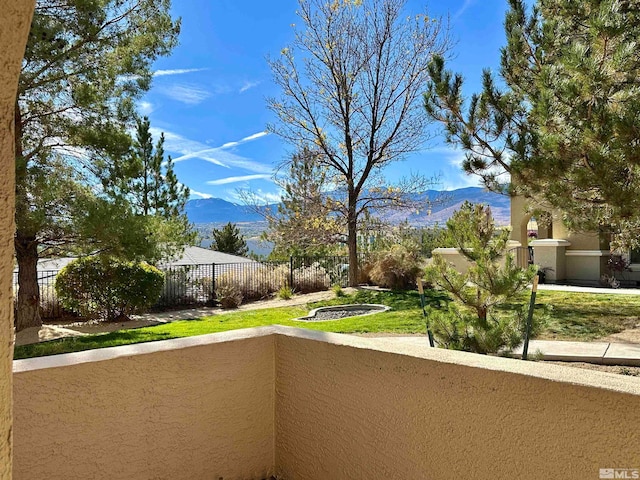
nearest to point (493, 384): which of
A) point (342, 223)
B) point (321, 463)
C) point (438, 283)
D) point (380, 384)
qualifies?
point (380, 384)

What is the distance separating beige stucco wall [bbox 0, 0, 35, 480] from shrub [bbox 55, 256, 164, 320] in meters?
13.0

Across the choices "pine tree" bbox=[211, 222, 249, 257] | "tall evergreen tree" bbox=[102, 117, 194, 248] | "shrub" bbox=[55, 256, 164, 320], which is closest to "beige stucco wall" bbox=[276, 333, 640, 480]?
"shrub" bbox=[55, 256, 164, 320]

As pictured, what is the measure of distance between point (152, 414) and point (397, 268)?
14.0 metres

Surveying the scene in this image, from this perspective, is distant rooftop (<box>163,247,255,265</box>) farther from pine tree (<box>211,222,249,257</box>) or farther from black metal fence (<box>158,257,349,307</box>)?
pine tree (<box>211,222,249,257</box>)

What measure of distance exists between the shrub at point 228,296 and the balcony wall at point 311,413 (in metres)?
12.9

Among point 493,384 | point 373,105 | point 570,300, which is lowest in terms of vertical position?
point 570,300

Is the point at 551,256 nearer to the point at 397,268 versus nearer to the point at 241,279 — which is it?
the point at 397,268

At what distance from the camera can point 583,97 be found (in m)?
4.96

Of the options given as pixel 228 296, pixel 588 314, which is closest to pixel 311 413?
pixel 588 314

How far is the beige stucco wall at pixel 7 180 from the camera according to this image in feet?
3.41

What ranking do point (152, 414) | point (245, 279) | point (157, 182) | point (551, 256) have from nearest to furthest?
point (152, 414), point (551, 256), point (245, 279), point (157, 182)

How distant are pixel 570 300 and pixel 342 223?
27.3ft

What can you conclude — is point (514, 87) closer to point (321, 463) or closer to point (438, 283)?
point (438, 283)

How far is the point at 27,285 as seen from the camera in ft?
39.1
